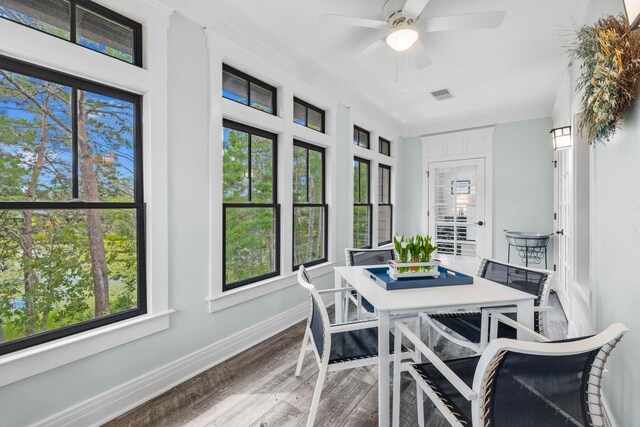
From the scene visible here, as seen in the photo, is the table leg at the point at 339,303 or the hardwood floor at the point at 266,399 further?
the table leg at the point at 339,303

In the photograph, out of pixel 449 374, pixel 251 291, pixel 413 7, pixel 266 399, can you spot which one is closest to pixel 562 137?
pixel 413 7

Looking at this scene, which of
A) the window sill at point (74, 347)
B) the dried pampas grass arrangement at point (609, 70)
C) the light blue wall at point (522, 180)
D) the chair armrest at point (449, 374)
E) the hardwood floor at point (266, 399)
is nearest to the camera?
the chair armrest at point (449, 374)

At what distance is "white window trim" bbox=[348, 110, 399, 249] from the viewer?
13.5 ft

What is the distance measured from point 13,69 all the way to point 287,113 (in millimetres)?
1980

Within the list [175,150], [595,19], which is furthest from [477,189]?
[175,150]

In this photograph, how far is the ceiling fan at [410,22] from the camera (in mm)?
1873

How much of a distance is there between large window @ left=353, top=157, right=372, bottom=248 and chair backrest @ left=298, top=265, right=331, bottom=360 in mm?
2560

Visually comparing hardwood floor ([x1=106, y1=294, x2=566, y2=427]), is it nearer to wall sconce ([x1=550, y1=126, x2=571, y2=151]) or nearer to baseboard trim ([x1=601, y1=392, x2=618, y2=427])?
baseboard trim ([x1=601, y1=392, x2=618, y2=427])

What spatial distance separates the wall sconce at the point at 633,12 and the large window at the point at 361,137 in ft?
11.2

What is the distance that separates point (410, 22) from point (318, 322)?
2146 mm

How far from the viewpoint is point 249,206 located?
274 centimetres

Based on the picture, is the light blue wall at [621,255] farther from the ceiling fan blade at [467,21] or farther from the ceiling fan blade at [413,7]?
the ceiling fan blade at [413,7]

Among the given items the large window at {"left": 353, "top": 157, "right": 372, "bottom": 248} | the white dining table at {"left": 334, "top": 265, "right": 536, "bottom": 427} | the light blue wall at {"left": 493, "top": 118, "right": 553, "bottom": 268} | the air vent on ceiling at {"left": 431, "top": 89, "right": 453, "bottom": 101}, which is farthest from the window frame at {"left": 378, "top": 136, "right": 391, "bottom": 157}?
the white dining table at {"left": 334, "top": 265, "right": 536, "bottom": 427}

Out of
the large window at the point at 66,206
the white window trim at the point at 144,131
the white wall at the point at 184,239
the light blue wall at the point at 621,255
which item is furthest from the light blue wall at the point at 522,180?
the large window at the point at 66,206
